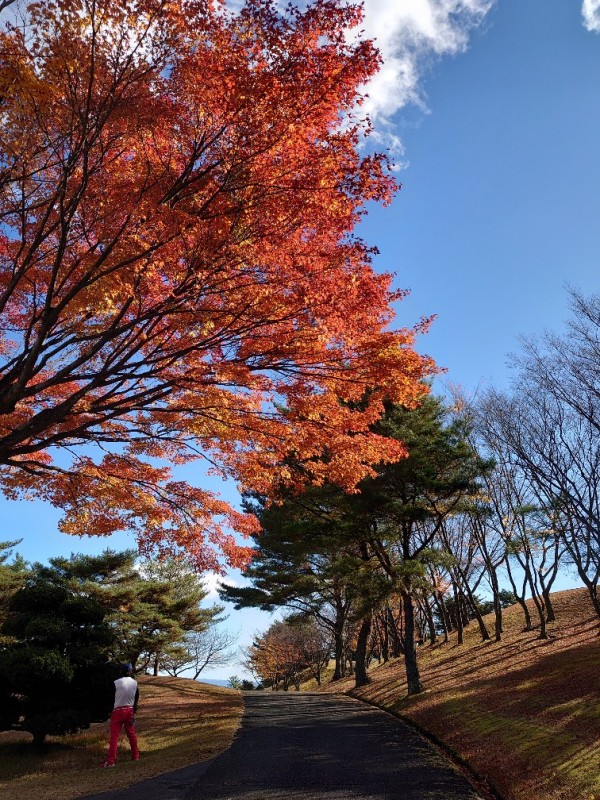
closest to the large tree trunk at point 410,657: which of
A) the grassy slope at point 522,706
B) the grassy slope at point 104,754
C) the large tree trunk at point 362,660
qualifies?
the grassy slope at point 522,706

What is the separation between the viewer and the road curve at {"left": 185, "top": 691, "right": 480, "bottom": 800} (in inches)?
240

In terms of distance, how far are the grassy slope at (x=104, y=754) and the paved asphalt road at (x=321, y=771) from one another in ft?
2.05

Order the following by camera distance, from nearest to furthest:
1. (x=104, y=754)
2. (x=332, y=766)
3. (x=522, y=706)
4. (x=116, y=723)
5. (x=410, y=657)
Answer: (x=332, y=766) < (x=116, y=723) < (x=104, y=754) < (x=522, y=706) < (x=410, y=657)

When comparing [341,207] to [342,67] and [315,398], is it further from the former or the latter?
[315,398]

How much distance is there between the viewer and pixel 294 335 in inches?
303

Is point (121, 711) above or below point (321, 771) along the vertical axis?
above

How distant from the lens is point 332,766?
7.40m

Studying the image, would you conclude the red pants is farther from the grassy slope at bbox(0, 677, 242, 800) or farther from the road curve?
the road curve

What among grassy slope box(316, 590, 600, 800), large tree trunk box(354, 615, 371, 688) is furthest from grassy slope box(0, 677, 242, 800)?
large tree trunk box(354, 615, 371, 688)

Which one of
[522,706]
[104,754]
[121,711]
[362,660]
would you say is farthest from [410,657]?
[121,711]

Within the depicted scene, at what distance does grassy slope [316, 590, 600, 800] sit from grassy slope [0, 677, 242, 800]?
4.74 meters

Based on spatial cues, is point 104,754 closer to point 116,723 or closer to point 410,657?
point 116,723

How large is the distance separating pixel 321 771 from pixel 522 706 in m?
5.41

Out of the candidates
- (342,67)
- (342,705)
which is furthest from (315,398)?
(342,705)
